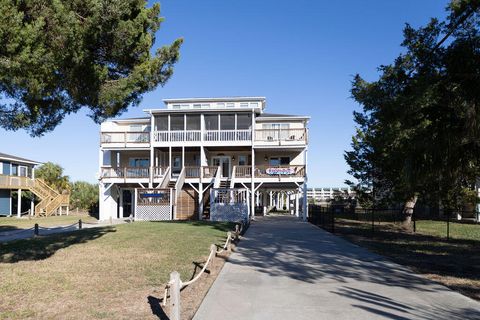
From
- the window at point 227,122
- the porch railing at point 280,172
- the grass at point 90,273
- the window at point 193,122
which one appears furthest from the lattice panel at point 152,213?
the grass at point 90,273

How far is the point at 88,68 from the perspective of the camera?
30.9 ft

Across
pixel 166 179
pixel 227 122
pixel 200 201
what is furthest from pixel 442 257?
pixel 227 122

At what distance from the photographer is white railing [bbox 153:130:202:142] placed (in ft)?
101

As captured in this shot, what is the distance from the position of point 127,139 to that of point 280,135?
11.4 meters

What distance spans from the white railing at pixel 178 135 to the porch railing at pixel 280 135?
435 centimetres

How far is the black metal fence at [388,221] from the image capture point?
21877mm

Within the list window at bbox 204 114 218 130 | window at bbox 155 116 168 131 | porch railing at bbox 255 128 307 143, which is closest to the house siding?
window at bbox 155 116 168 131

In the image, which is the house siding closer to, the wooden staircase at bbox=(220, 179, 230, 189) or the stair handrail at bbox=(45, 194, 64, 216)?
the stair handrail at bbox=(45, 194, 64, 216)

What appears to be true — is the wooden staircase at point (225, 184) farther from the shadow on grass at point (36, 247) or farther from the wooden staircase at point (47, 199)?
the wooden staircase at point (47, 199)

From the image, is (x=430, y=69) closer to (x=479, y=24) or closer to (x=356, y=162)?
(x=479, y=24)

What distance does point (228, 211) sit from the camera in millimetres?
27062

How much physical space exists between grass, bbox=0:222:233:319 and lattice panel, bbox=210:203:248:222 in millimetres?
10987

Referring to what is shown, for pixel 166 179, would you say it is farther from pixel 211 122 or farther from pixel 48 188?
pixel 48 188

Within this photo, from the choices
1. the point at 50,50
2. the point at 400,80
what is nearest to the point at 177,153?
the point at 400,80
